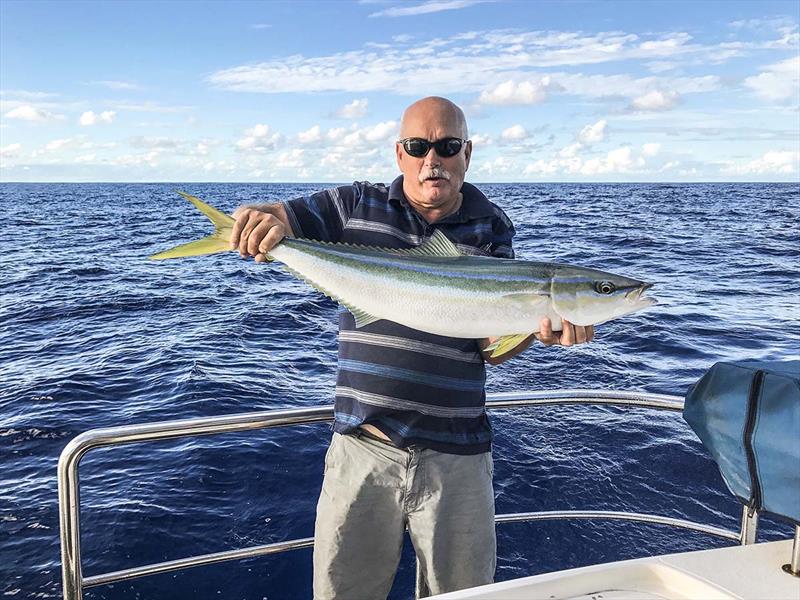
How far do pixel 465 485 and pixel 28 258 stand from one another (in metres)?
29.5

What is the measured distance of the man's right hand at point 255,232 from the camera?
10.7 ft

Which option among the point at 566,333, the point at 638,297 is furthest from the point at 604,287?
the point at 566,333

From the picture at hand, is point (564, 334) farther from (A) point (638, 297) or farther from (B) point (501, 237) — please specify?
(B) point (501, 237)

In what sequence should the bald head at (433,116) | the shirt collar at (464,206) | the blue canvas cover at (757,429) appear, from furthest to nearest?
the shirt collar at (464,206) → the bald head at (433,116) → the blue canvas cover at (757,429)

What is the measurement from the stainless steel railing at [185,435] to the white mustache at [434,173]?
125cm

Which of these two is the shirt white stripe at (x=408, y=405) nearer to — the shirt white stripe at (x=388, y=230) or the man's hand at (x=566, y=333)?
the man's hand at (x=566, y=333)

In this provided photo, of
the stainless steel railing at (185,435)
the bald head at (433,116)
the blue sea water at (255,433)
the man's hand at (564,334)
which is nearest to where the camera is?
the stainless steel railing at (185,435)

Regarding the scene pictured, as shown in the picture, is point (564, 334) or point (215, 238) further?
point (215, 238)

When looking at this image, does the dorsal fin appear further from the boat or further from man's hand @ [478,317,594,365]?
the boat

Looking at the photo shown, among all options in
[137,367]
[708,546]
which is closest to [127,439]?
[708,546]

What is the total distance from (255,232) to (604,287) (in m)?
1.72

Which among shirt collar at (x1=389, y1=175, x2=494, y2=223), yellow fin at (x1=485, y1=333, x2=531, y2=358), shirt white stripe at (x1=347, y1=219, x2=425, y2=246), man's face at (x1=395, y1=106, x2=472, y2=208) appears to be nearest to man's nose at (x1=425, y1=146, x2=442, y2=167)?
man's face at (x1=395, y1=106, x2=472, y2=208)

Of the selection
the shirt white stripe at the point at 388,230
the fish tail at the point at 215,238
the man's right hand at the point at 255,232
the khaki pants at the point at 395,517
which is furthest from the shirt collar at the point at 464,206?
the khaki pants at the point at 395,517

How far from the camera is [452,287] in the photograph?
10.5 feet
